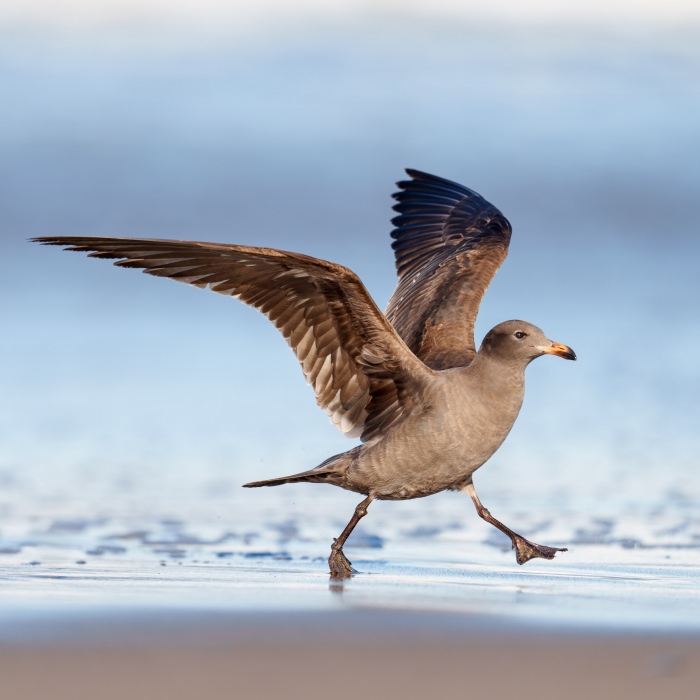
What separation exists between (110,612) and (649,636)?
83.2 inches

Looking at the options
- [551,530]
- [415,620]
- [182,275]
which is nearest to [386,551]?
[551,530]

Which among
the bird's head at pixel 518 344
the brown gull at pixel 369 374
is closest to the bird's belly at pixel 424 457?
the brown gull at pixel 369 374

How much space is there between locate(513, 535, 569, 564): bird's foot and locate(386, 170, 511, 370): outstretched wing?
58.9 inches

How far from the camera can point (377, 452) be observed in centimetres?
771

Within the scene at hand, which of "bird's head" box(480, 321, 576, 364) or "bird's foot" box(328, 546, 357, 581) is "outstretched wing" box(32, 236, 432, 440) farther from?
"bird's foot" box(328, 546, 357, 581)

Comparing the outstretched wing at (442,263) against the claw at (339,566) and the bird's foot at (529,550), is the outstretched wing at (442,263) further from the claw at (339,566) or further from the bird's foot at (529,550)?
the claw at (339,566)

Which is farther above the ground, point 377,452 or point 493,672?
point 377,452

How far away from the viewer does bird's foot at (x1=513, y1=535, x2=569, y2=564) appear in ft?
24.3

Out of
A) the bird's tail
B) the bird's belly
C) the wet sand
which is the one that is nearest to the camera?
the wet sand

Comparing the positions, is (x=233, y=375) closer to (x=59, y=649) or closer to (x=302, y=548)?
(x=302, y=548)

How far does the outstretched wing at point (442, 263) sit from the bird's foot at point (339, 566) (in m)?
1.88

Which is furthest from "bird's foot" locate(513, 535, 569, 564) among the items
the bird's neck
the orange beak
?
the orange beak

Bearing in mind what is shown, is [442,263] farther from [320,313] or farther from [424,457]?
[424,457]

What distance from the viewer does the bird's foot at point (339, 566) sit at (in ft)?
22.4
